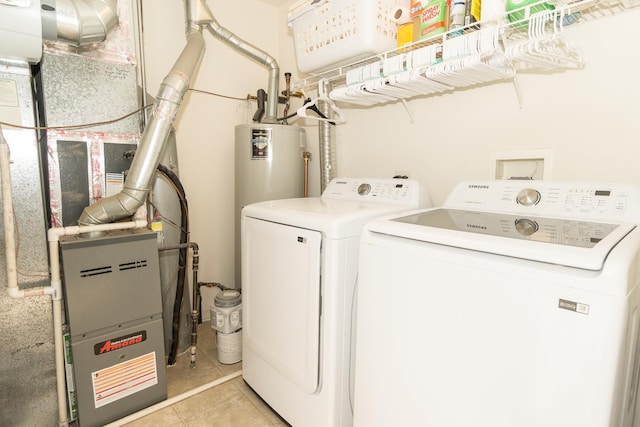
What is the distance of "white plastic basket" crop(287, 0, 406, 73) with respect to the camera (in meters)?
1.70

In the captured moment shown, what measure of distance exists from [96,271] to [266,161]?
1.28m

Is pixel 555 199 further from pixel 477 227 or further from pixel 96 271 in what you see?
pixel 96 271

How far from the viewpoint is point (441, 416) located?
3.61ft

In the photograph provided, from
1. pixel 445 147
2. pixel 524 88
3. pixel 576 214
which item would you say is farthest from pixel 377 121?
pixel 576 214

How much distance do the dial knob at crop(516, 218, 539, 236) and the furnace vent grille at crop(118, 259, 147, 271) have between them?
5.52 feet

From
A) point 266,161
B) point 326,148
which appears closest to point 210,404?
point 266,161

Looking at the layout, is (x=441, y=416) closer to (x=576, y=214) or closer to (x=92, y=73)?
(x=576, y=214)

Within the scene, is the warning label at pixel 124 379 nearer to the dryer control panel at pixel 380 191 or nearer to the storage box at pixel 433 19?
the dryer control panel at pixel 380 191

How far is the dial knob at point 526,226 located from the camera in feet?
3.56

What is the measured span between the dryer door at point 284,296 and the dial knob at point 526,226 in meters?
0.71

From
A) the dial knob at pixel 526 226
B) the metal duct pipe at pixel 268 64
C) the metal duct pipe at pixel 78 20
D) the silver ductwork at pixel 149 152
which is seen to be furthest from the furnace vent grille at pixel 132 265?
the dial knob at pixel 526 226

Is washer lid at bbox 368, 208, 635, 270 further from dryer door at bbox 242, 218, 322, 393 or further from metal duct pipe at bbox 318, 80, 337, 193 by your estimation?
metal duct pipe at bbox 318, 80, 337, 193

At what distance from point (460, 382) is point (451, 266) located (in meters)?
0.36

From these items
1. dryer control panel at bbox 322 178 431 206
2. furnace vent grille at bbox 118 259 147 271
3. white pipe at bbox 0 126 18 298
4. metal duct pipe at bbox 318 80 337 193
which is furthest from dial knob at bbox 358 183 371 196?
white pipe at bbox 0 126 18 298
